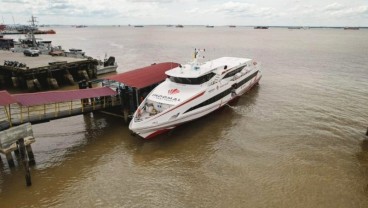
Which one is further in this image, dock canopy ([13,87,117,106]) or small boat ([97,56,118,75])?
small boat ([97,56,118,75])

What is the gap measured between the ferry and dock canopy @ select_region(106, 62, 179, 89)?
3.92ft

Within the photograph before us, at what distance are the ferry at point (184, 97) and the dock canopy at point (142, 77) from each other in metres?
1.19

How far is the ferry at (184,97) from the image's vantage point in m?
19.4

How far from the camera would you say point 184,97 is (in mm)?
20875

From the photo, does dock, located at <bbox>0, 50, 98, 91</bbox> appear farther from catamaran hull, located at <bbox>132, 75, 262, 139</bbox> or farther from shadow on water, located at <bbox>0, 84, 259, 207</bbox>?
catamaran hull, located at <bbox>132, 75, 262, 139</bbox>

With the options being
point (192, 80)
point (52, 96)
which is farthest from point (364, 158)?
point (52, 96)

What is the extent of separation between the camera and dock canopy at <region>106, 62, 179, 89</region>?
22719 millimetres

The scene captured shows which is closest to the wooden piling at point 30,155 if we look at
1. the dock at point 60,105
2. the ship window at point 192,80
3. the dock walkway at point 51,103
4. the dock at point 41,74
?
the dock at point 60,105

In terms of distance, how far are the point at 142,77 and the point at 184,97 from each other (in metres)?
5.57

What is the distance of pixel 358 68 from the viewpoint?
155 ft

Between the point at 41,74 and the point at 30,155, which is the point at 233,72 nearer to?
the point at 30,155

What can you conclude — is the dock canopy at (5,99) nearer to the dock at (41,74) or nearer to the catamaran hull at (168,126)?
the catamaran hull at (168,126)

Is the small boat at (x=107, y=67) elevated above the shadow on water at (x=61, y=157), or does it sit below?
above

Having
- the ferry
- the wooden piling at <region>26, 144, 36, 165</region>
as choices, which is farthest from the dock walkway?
the ferry
